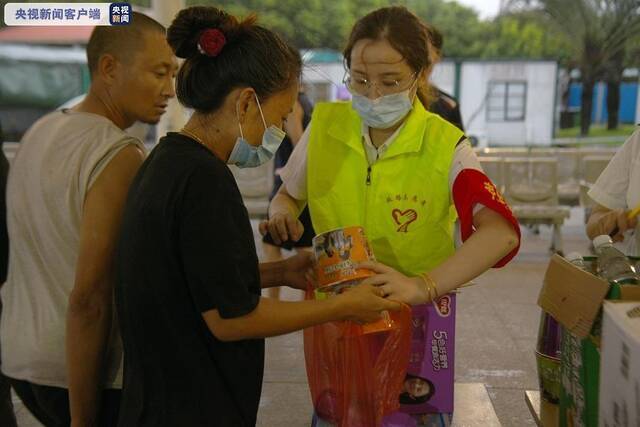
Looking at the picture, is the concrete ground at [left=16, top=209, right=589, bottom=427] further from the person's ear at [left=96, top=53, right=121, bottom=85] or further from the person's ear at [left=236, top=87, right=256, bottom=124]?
the person's ear at [left=236, top=87, right=256, bottom=124]

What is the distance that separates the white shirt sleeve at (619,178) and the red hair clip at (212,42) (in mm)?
1128

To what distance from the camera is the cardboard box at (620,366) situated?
0.78 meters

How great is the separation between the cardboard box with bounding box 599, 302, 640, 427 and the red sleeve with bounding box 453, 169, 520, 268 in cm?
37

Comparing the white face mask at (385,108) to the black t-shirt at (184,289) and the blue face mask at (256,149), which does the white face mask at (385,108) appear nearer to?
the blue face mask at (256,149)

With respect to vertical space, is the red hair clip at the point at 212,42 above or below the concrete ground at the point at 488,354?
above

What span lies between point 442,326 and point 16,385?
981mm

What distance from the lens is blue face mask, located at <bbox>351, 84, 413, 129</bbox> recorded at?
1414 millimetres

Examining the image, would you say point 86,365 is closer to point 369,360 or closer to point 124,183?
point 124,183

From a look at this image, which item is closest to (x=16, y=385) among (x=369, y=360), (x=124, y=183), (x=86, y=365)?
(x=86, y=365)

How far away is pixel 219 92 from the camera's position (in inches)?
Result: 42.0
